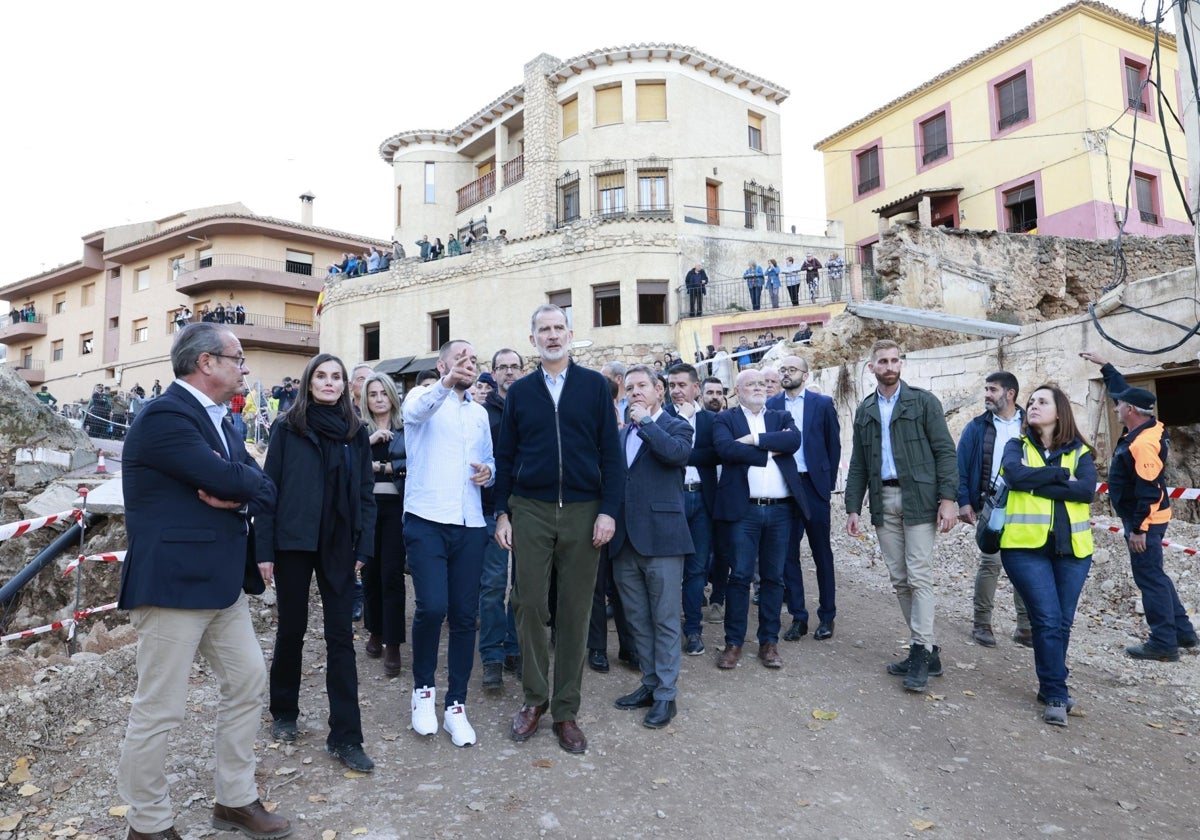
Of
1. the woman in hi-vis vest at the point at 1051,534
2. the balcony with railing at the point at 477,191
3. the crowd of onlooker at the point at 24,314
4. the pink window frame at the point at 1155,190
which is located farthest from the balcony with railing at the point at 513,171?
the crowd of onlooker at the point at 24,314

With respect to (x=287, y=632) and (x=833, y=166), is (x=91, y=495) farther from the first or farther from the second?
(x=833, y=166)

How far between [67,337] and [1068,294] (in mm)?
49787

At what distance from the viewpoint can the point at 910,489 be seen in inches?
193

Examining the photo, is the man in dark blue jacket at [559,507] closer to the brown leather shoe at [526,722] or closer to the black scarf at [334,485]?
the brown leather shoe at [526,722]

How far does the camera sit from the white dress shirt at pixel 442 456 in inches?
159

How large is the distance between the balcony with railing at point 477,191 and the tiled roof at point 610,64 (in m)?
2.12

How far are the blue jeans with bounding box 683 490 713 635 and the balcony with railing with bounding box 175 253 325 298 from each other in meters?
36.3

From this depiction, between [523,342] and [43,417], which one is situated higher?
[523,342]

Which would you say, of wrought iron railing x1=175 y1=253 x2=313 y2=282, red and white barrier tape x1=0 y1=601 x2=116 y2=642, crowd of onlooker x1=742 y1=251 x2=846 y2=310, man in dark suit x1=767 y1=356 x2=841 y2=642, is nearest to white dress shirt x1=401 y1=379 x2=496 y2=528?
man in dark suit x1=767 y1=356 x2=841 y2=642

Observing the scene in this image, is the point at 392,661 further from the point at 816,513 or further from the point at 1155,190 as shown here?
the point at 1155,190

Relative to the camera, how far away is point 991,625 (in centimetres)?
611

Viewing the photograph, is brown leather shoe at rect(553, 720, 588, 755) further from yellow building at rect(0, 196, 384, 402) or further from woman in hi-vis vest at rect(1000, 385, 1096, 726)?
yellow building at rect(0, 196, 384, 402)

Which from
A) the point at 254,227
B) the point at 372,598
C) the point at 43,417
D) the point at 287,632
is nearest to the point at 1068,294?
the point at 372,598

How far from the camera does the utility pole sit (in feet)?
24.1
